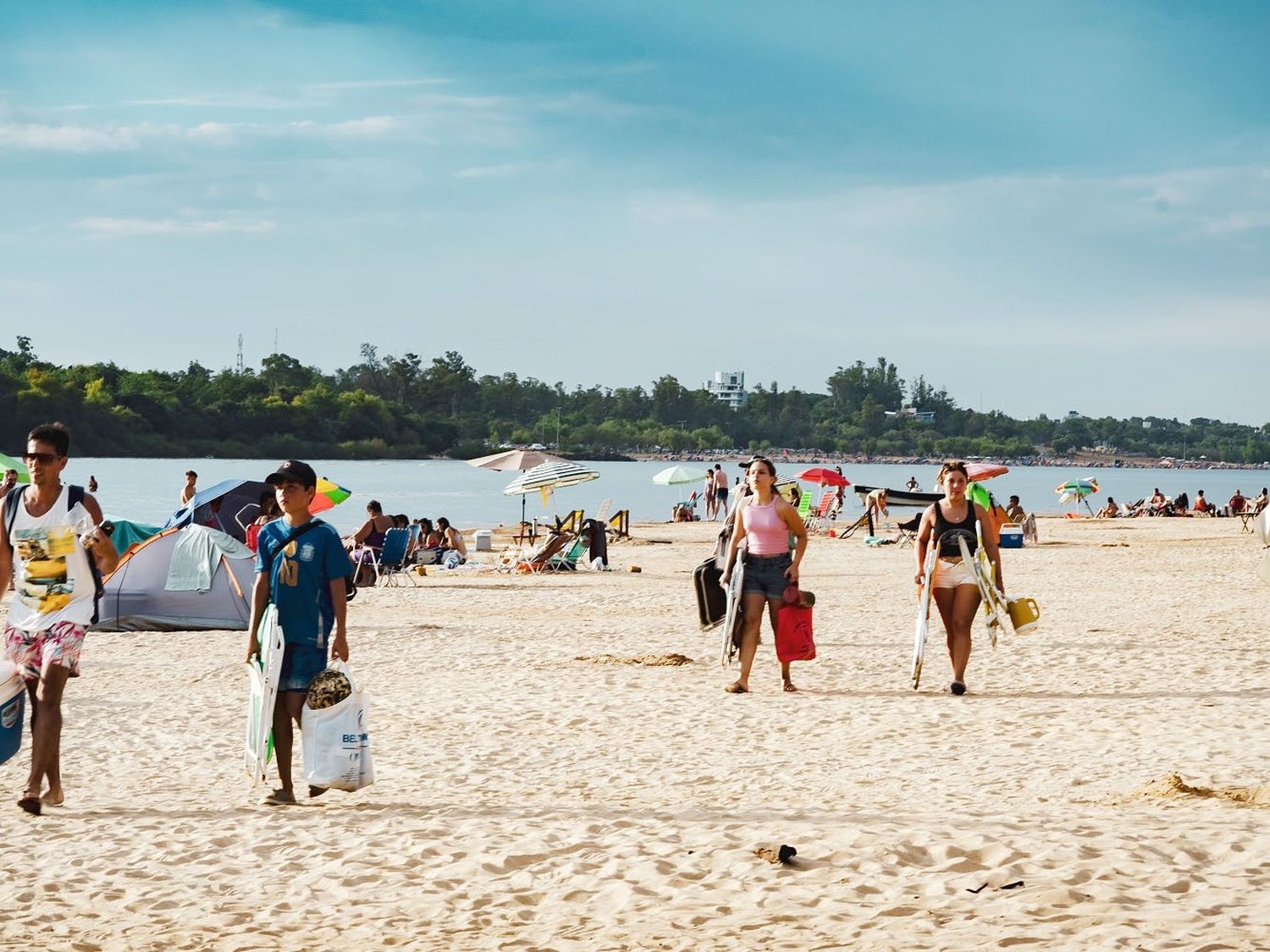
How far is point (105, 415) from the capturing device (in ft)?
341

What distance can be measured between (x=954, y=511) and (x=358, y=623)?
21.2 feet

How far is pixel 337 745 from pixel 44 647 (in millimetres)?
1168

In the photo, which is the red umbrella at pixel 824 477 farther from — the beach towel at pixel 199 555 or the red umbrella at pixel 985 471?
the beach towel at pixel 199 555

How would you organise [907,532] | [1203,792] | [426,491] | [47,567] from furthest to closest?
1. [426,491]
2. [907,532]
3. [1203,792]
4. [47,567]

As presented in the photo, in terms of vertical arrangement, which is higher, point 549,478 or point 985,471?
point 985,471

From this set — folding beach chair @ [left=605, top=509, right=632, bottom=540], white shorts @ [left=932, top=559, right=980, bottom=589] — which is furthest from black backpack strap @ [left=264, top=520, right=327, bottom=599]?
folding beach chair @ [left=605, top=509, right=632, bottom=540]

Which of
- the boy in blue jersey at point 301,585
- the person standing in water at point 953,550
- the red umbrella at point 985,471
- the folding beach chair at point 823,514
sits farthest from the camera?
the folding beach chair at point 823,514

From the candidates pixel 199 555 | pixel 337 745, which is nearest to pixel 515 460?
pixel 199 555

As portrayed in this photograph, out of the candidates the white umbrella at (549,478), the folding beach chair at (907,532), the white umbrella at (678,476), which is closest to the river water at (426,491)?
→ the white umbrella at (678,476)

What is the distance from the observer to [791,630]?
8.95m

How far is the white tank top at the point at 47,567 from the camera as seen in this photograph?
5.56 meters

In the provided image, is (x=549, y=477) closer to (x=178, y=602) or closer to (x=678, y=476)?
(x=178, y=602)

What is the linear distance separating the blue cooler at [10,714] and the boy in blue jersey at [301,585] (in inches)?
37.0

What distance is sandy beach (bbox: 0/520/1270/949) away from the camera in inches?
172
